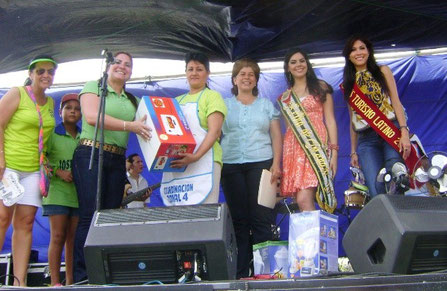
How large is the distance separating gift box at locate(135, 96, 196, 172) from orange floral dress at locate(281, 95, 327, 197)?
0.70 metres

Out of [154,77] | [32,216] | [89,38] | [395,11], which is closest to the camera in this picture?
[32,216]

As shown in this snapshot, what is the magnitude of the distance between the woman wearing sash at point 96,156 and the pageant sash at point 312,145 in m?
0.98

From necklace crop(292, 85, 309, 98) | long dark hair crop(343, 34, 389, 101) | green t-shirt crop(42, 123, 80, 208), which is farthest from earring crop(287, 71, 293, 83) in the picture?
green t-shirt crop(42, 123, 80, 208)

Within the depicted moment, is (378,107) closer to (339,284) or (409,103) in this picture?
(409,103)

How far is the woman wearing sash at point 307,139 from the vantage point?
3.53 m

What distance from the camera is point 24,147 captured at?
12.0 ft

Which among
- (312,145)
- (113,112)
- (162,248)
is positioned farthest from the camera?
(312,145)

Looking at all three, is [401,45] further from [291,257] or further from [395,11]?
[291,257]

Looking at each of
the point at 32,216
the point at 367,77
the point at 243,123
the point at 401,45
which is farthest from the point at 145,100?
the point at 401,45

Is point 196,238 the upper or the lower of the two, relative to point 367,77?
lower

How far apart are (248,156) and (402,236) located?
158 cm

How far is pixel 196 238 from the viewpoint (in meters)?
2.42

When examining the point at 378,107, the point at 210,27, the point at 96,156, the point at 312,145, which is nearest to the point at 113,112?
the point at 96,156

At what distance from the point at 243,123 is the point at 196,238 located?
1.51m
